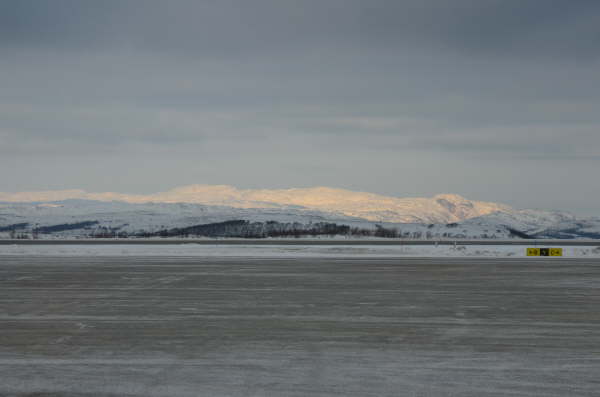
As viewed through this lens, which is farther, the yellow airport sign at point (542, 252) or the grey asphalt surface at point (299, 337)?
the yellow airport sign at point (542, 252)

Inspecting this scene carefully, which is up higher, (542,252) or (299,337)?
(542,252)

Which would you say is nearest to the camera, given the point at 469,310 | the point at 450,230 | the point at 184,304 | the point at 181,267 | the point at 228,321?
the point at 228,321

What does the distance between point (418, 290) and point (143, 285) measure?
8942 mm

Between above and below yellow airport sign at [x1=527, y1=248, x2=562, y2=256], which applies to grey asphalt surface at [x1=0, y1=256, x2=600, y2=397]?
below

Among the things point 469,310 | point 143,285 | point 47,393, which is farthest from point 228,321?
point 143,285

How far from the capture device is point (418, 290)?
1611 centimetres

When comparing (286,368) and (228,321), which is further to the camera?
(228,321)

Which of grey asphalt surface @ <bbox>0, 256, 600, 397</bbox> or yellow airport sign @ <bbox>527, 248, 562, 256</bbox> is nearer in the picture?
grey asphalt surface @ <bbox>0, 256, 600, 397</bbox>

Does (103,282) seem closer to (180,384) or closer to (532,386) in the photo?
(180,384)

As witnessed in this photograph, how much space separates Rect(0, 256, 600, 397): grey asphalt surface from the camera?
23.2 feet

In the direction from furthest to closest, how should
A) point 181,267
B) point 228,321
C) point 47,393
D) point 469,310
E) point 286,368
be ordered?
point 181,267, point 469,310, point 228,321, point 286,368, point 47,393

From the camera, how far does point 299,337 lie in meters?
9.75

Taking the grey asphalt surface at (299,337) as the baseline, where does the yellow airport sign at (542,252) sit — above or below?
above

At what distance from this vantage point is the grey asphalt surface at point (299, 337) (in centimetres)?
706
